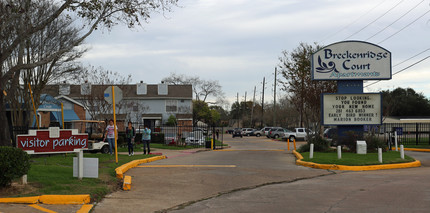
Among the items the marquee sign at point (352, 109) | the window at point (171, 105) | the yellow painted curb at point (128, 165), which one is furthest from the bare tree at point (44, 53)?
the window at point (171, 105)

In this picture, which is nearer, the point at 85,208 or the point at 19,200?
the point at 85,208

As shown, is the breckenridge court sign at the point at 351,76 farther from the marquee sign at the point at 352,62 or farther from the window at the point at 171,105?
the window at the point at 171,105

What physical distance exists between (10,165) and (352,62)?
17.9 m

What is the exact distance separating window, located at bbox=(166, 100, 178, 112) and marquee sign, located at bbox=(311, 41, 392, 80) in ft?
129

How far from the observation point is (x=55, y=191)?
8.78m

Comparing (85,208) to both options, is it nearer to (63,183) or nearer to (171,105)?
(63,183)

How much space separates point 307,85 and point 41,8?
18.0m

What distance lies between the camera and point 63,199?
27.5 ft

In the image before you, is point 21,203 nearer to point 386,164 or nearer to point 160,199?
point 160,199

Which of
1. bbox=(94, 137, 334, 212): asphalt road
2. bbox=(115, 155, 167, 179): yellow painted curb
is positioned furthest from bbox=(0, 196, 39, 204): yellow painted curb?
bbox=(115, 155, 167, 179): yellow painted curb

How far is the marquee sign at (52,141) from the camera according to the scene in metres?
10.6

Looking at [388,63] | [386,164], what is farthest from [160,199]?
[388,63]

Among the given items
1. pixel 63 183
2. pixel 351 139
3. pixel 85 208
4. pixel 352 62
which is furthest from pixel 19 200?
pixel 352 62

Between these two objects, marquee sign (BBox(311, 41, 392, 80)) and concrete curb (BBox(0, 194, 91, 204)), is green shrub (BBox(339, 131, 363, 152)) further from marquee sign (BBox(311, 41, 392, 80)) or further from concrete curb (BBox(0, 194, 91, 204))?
concrete curb (BBox(0, 194, 91, 204))
